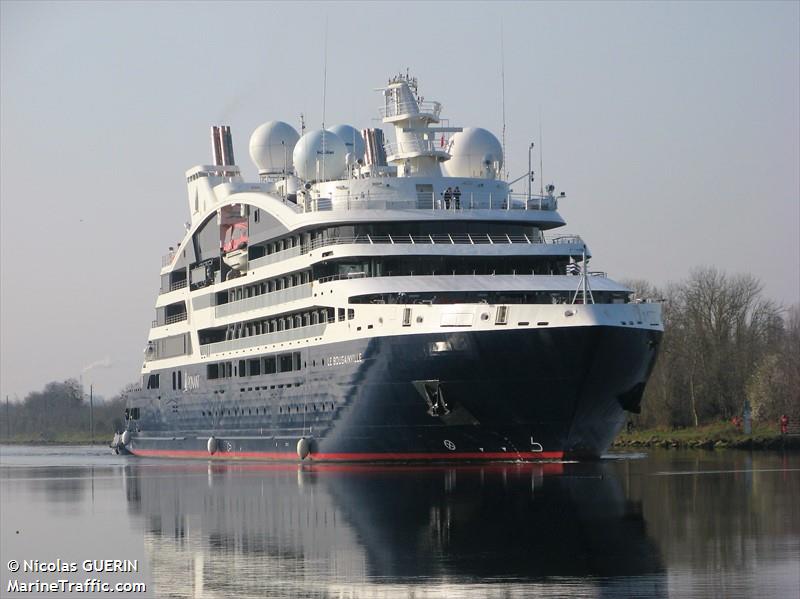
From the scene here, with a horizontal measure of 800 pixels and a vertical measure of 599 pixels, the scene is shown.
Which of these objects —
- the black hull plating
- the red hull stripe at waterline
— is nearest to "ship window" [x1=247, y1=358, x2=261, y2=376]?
the red hull stripe at waterline

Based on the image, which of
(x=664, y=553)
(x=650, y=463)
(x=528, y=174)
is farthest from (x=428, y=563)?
(x=528, y=174)

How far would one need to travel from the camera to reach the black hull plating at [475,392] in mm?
45000

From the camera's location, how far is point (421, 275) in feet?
166

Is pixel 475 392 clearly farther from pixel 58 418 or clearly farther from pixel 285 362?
pixel 58 418

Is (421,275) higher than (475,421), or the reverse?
(421,275)

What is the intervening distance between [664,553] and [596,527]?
414 centimetres

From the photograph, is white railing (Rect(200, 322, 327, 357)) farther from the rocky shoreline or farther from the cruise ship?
the rocky shoreline

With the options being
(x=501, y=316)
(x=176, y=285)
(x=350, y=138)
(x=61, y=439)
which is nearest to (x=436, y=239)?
(x=501, y=316)

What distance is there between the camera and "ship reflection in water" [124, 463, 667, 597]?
21234mm

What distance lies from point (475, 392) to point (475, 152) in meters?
16.8

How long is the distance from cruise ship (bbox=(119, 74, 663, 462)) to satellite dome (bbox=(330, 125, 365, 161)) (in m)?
0.12

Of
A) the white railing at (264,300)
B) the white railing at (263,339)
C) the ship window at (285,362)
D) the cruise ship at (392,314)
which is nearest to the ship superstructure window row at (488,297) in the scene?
the cruise ship at (392,314)

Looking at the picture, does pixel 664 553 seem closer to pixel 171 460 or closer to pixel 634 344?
pixel 634 344

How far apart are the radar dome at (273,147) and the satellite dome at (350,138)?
233cm
